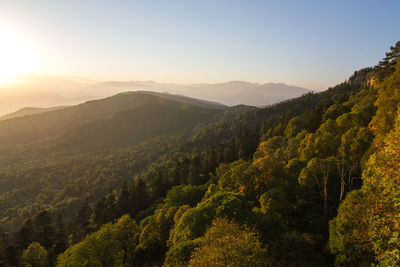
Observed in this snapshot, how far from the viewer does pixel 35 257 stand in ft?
153

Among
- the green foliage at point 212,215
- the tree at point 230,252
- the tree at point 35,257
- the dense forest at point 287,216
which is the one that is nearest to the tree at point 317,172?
the dense forest at point 287,216

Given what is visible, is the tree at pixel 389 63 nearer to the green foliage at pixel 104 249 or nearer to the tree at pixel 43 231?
the green foliage at pixel 104 249

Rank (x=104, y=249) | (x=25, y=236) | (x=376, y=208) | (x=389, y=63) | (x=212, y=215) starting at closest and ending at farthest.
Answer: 1. (x=376, y=208)
2. (x=212, y=215)
3. (x=104, y=249)
4. (x=389, y=63)
5. (x=25, y=236)

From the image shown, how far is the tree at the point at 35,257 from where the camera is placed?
4626cm

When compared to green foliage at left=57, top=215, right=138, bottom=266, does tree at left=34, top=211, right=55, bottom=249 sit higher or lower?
lower

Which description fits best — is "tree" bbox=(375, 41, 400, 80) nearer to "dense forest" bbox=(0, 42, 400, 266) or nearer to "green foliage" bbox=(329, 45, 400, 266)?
"dense forest" bbox=(0, 42, 400, 266)

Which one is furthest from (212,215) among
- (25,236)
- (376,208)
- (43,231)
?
(25,236)

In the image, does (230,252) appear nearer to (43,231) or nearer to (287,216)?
(287,216)

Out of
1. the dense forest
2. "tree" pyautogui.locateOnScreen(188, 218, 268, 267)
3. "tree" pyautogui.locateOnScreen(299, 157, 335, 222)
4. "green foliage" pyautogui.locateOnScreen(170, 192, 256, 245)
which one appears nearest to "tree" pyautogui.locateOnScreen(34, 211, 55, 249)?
the dense forest

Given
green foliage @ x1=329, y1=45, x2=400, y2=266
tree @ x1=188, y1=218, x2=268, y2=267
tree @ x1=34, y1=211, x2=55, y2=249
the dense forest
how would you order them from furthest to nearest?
tree @ x1=34, y1=211, x2=55, y2=249 < tree @ x1=188, y1=218, x2=268, y2=267 < the dense forest < green foliage @ x1=329, y1=45, x2=400, y2=266

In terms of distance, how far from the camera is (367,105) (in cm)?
4353

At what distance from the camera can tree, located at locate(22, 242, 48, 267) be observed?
1821 inches

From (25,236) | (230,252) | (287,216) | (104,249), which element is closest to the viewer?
(230,252)

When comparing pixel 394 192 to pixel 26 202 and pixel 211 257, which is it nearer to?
pixel 211 257
